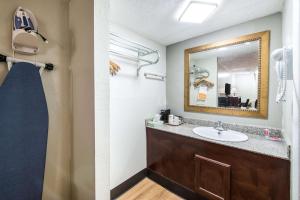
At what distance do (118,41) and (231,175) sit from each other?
1912mm

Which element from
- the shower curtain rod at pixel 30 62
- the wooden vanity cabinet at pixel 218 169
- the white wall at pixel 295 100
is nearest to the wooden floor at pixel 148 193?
the wooden vanity cabinet at pixel 218 169

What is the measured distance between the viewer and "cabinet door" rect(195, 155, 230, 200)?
1361mm

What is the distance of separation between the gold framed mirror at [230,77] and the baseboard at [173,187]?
1.04 metres

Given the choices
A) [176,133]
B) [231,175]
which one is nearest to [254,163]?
[231,175]

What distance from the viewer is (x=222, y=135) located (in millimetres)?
1710

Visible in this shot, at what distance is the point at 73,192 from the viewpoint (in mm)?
1162

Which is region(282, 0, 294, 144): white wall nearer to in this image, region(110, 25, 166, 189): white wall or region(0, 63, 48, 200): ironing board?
region(110, 25, 166, 189): white wall

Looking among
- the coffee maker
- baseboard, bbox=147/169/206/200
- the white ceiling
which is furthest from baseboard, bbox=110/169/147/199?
the white ceiling

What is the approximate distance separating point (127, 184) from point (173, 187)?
61cm

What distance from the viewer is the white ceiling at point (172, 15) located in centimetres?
131

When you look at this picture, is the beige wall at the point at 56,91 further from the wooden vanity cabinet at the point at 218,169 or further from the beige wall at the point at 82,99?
the wooden vanity cabinet at the point at 218,169

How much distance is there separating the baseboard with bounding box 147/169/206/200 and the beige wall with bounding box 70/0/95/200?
1.15 m

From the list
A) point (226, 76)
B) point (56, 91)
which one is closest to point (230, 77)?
point (226, 76)

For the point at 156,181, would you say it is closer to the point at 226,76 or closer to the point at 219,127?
the point at 219,127
